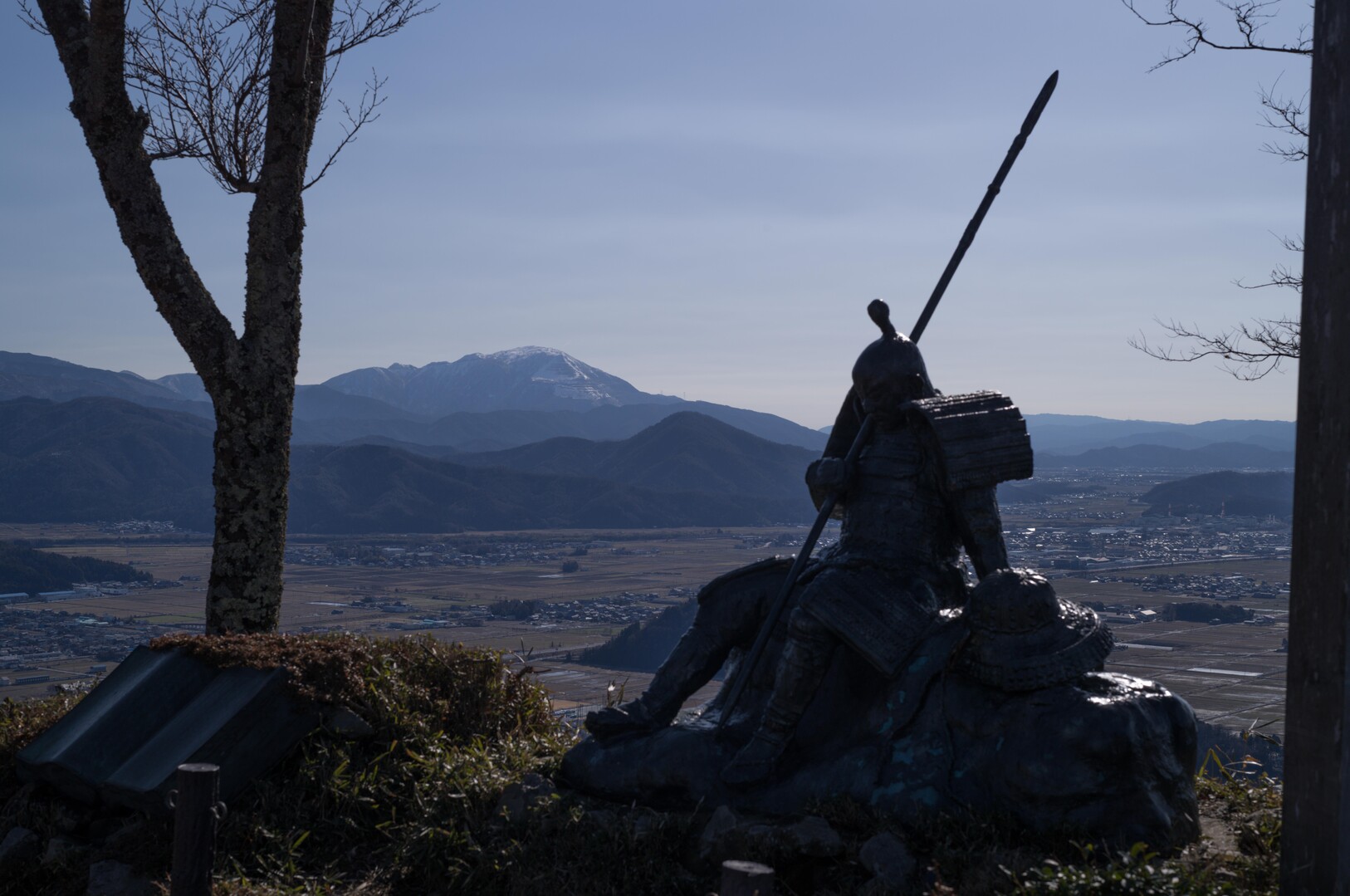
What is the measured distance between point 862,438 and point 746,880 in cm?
310

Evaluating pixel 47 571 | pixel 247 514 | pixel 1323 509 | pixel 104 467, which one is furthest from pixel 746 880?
pixel 104 467

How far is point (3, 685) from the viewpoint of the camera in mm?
17125

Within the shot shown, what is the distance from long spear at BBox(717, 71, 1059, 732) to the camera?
6.07m

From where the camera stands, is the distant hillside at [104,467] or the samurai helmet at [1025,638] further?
the distant hillside at [104,467]

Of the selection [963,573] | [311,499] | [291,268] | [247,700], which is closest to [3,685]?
[291,268]

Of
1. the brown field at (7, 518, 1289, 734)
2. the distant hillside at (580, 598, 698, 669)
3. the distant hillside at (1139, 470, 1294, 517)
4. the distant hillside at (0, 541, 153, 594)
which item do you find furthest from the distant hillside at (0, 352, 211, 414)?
the distant hillside at (580, 598, 698, 669)

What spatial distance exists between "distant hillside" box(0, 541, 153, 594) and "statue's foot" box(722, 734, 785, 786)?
27.3 m

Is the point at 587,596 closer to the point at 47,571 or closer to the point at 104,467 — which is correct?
the point at 47,571

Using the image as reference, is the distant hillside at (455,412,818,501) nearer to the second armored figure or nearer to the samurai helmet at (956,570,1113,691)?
the second armored figure

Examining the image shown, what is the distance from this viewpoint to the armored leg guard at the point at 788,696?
18.7ft

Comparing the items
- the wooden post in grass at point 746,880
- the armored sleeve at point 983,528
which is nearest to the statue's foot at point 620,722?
the armored sleeve at point 983,528

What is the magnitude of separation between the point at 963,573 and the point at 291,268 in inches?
235

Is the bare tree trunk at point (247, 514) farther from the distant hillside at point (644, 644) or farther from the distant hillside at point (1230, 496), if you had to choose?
the distant hillside at point (1230, 496)

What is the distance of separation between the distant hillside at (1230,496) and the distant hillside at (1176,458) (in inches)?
1105
